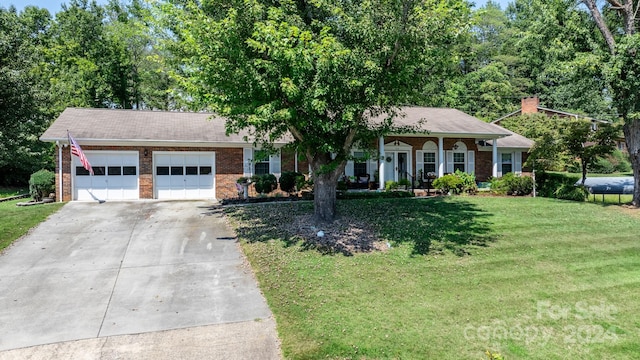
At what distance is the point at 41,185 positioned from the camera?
16.1 metres

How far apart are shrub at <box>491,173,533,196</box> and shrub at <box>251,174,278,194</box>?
34.9 feet

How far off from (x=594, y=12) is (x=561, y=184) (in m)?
7.23

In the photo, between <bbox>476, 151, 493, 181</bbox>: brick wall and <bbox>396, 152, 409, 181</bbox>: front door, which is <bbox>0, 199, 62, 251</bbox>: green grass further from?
<bbox>476, 151, 493, 181</bbox>: brick wall

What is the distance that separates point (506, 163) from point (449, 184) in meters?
7.56

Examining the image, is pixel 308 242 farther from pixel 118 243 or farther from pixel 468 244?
pixel 118 243

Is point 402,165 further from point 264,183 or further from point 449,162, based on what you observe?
point 264,183

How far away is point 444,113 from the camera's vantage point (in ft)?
78.6

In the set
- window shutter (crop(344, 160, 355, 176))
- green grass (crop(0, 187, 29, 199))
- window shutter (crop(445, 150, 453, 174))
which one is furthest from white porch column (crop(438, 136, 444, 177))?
green grass (crop(0, 187, 29, 199))

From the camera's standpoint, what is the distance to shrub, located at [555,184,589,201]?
16.1 m

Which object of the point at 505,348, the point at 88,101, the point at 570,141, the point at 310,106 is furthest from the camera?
the point at 88,101

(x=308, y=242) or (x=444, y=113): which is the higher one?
(x=444, y=113)

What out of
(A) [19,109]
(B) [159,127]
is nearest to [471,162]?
(B) [159,127]

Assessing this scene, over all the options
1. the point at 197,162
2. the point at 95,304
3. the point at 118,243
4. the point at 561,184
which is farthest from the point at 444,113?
the point at 95,304

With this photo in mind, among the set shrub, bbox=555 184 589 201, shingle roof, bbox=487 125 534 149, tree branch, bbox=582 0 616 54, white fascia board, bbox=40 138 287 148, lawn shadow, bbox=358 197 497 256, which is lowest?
lawn shadow, bbox=358 197 497 256
